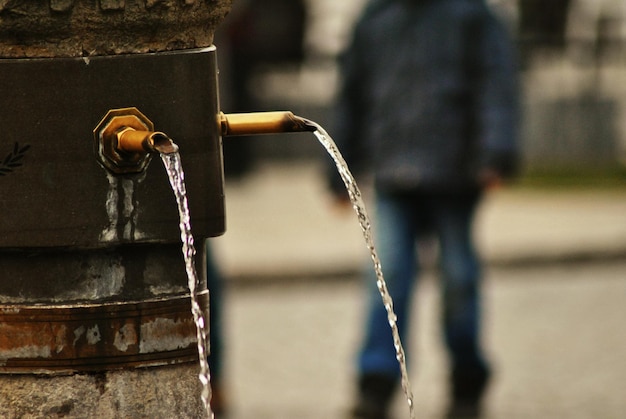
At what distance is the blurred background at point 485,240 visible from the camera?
7199 millimetres

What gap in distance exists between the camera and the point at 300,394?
22.8 feet

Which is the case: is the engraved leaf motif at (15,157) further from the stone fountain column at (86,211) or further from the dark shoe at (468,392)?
the dark shoe at (468,392)

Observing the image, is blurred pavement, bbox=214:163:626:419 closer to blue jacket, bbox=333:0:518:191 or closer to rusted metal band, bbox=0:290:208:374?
blue jacket, bbox=333:0:518:191

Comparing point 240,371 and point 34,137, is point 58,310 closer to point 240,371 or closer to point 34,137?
point 34,137

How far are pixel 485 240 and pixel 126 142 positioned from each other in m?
8.66

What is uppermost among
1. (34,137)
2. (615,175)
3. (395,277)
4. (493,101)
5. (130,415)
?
(34,137)

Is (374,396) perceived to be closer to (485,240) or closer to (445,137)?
(445,137)

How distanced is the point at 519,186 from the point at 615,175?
1254mm

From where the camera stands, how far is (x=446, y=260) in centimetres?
648

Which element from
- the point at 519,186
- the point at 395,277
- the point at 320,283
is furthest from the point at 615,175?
the point at 395,277

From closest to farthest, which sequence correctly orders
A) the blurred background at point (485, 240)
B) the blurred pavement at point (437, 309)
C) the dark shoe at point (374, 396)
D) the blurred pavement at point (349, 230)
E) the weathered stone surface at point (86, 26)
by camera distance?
the weathered stone surface at point (86, 26) < the dark shoe at point (374, 396) < the blurred pavement at point (437, 309) < the blurred background at point (485, 240) < the blurred pavement at point (349, 230)

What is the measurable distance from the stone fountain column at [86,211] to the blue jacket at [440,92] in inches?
147

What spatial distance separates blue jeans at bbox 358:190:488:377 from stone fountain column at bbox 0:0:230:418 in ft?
11.9

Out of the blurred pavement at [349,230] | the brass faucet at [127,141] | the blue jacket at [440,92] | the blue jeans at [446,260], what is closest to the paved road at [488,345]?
the blurred pavement at [349,230]
